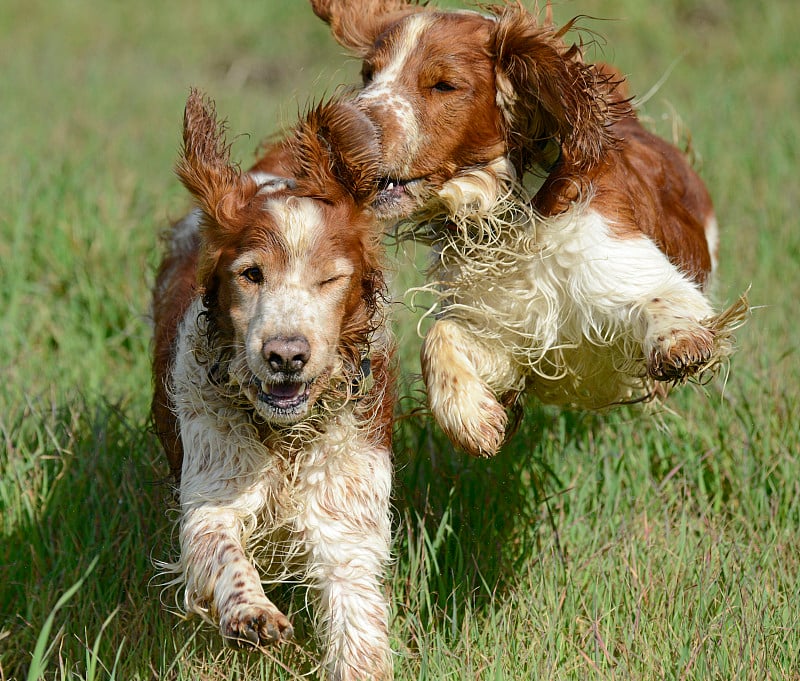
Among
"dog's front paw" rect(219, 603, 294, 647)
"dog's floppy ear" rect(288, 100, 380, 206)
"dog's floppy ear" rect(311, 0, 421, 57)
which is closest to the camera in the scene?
"dog's front paw" rect(219, 603, 294, 647)

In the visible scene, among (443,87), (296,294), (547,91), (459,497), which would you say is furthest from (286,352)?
(459,497)

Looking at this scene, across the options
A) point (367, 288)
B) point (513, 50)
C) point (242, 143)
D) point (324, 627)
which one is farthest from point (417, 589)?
point (242, 143)

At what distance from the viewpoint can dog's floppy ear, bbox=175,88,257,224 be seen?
3.28m

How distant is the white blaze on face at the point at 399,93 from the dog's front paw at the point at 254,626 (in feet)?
4.54

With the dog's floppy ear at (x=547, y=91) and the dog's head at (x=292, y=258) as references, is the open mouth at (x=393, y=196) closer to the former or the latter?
the dog's head at (x=292, y=258)

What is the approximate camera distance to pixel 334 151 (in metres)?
3.25

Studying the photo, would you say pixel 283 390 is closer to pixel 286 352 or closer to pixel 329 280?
pixel 286 352

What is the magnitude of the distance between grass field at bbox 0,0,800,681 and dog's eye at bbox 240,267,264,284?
75 cm

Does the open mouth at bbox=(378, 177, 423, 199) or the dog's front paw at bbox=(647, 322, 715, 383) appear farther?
the open mouth at bbox=(378, 177, 423, 199)

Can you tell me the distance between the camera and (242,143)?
312 inches

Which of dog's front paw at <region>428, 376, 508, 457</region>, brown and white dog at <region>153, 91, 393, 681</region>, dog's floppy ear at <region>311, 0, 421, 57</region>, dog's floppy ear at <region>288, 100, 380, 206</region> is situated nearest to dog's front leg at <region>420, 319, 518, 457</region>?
dog's front paw at <region>428, 376, 508, 457</region>

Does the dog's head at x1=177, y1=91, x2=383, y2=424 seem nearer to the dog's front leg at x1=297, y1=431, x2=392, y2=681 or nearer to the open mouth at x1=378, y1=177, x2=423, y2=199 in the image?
the open mouth at x1=378, y1=177, x2=423, y2=199

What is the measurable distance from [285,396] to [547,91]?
1.28 meters

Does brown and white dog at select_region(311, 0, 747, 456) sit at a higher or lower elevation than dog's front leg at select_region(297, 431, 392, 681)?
higher
